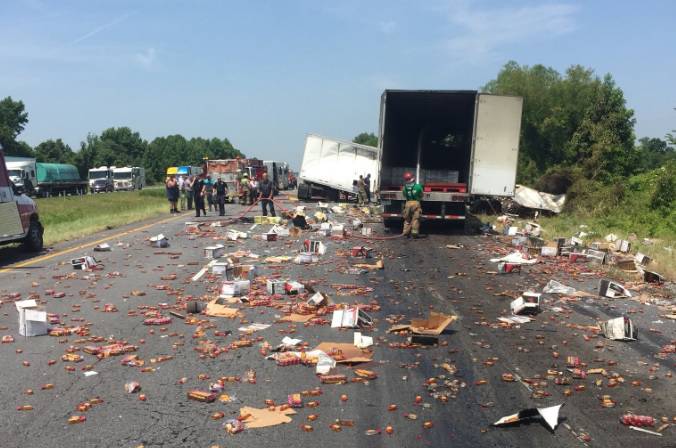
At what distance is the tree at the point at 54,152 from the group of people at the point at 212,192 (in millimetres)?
60855

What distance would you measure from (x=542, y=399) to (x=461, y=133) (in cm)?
1501

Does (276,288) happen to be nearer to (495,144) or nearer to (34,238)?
(34,238)

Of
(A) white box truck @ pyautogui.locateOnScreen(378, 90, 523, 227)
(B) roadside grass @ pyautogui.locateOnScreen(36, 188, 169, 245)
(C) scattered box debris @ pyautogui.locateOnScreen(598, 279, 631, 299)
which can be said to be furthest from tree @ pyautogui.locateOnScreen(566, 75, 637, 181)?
(C) scattered box debris @ pyautogui.locateOnScreen(598, 279, 631, 299)

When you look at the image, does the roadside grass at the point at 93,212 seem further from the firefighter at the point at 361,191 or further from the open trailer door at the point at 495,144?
the open trailer door at the point at 495,144

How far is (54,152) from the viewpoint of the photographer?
86.4 metres

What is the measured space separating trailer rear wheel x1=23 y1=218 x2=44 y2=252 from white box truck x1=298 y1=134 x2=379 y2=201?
19.7m

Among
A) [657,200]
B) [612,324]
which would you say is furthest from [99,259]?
[657,200]

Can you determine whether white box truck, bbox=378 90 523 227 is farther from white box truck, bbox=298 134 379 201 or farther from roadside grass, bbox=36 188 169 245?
white box truck, bbox=298 134 379 201

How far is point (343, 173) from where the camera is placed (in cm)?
3344

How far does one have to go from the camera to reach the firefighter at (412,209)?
55.6 feet

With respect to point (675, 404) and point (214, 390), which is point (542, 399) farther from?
point (214, 390)

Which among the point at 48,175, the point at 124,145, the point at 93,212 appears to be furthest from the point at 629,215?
the point at 124,145

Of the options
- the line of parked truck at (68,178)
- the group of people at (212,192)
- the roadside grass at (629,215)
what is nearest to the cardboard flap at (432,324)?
the roadside grass at (629,215)

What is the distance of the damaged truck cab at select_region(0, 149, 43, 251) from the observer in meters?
13.4
